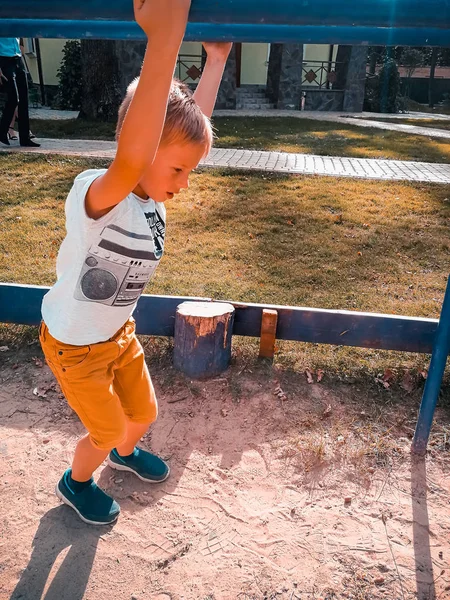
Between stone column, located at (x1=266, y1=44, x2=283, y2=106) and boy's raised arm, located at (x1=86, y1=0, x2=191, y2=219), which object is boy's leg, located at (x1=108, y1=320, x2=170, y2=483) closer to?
boy's raised arm, located at (x1=86, y1=0, x2=191, y2=219)

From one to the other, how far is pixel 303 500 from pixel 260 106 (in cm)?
1450

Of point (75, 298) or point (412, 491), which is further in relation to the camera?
point (412, 491)

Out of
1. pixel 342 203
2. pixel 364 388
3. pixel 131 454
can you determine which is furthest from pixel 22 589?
pixel 342 203

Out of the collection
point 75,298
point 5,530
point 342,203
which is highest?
point 75,298

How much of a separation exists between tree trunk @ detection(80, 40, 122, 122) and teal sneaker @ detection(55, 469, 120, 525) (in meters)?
8.46

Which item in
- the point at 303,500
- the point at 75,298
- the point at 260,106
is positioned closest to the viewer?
the point at 75,298

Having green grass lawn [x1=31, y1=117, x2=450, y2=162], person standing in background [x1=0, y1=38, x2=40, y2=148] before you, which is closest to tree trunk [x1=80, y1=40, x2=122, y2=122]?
green grass lawn [x1=31, y1=117, x2=450, y2=162]

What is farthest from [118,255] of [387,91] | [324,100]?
[387,91]

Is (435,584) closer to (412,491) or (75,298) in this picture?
(412,491)

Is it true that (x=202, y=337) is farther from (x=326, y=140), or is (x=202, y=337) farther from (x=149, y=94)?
(x=326, y=140)

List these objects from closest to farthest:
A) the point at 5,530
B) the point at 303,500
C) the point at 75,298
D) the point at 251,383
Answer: the point at 75,298, the point at 5,530, the point at 303,500, the point at 251,383

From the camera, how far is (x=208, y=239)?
468cm

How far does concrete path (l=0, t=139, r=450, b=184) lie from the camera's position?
22.7 ft

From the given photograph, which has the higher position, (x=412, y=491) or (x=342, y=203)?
(x=342, y=203)
